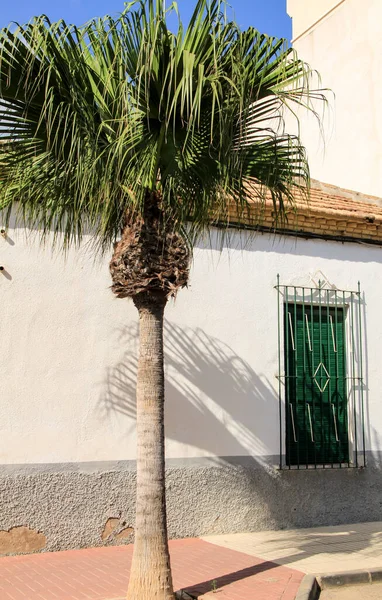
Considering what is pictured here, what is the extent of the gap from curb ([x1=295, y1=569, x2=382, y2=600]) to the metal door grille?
7.80 ft

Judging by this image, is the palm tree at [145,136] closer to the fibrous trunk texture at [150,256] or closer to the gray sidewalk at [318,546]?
the fibrous trunk texture at [150,256]

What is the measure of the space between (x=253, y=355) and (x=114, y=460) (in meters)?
2.24

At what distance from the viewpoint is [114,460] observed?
26.0 feet

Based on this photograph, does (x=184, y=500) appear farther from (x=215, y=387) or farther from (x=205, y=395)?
(x=215, y=387)

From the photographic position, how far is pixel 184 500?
827 centimetres

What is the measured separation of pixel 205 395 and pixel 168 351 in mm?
720

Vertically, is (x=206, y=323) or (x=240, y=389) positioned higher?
(x=206, y=323)

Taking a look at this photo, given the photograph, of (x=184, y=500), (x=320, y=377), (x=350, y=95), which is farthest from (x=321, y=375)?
(x=350, y=95)

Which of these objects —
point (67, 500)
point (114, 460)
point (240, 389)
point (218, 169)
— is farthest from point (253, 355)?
point (218, 169)

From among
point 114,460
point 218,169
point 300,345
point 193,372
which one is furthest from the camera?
point 300,345

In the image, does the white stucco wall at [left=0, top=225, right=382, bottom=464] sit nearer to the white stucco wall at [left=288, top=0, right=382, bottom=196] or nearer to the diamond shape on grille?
the diamond shape on grille

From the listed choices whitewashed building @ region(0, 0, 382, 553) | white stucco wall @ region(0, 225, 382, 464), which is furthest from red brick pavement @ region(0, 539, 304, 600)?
white stucco wall @ region(0, 225, 382, 464)

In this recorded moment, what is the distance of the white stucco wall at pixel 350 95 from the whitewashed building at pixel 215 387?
2552 mm

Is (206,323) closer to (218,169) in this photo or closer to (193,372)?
(193,372)
